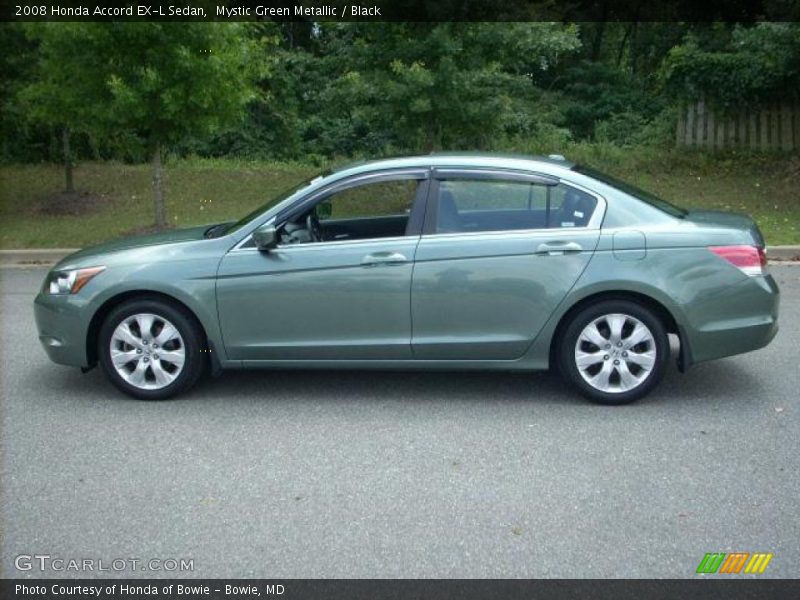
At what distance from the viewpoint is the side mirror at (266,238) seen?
5.91 m

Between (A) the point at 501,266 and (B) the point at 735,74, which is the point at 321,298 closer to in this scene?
(A) the point at 501,266

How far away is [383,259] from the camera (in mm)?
5898

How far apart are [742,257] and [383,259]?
226 cm

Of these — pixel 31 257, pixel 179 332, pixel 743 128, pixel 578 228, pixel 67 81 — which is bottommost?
pixel 31 257

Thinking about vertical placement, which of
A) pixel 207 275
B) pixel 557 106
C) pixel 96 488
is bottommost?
pixel 96 488

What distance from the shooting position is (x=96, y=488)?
4.77 metres

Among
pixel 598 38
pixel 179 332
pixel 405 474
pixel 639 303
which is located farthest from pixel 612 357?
pixel 598 38

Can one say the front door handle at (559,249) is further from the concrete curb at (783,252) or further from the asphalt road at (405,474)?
the concrete curb at (783,252)

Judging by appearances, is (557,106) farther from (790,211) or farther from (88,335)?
(88,335)

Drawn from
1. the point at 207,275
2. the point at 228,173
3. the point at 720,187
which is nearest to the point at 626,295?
the point at 207,275

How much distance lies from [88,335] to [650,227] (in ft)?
12.2

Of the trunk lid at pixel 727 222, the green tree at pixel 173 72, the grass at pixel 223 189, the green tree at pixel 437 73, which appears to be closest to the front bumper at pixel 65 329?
the trunk lid at pixel 727 222

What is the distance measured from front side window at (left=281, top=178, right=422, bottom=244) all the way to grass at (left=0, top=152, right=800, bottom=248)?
740cm

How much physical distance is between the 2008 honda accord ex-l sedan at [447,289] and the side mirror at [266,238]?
0.02 m
